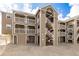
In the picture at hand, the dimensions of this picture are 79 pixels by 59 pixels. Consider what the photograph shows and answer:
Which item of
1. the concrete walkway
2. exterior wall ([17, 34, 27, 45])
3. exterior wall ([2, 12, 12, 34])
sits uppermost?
exterior wall ([2, 12, 12, 34])

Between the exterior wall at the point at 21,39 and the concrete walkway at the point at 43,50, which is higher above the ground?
the exterior wall at the point at 21,39

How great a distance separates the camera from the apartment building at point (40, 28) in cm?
249

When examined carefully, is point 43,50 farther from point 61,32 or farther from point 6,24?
point 6,24

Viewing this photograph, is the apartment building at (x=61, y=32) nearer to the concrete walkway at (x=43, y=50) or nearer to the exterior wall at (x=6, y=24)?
the concrete walkway at (x=43, y=50)

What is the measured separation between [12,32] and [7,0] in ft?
1.76

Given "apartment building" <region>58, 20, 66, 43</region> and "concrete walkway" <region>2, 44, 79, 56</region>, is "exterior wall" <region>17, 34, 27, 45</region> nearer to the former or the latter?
"concrete walkway" <region>2, 44, 79, 56</region>

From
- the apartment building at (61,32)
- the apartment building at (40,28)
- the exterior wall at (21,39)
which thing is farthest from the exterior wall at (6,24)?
the apartment building at (61,32)

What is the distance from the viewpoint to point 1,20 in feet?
8.24

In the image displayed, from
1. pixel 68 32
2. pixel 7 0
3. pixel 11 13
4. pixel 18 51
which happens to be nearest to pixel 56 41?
pixel 68 32

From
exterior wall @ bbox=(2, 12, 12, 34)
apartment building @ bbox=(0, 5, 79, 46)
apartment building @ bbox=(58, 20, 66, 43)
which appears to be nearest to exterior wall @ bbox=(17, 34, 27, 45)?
apartment building @ bbox=(0, 5, 79, 46)

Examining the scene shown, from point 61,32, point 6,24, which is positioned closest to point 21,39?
point 6,24

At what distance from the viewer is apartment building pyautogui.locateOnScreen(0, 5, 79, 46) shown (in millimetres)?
2494

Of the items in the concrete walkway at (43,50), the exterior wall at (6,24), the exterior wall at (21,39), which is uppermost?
the exterior wall at (6,24)

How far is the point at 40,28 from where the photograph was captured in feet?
8.25
